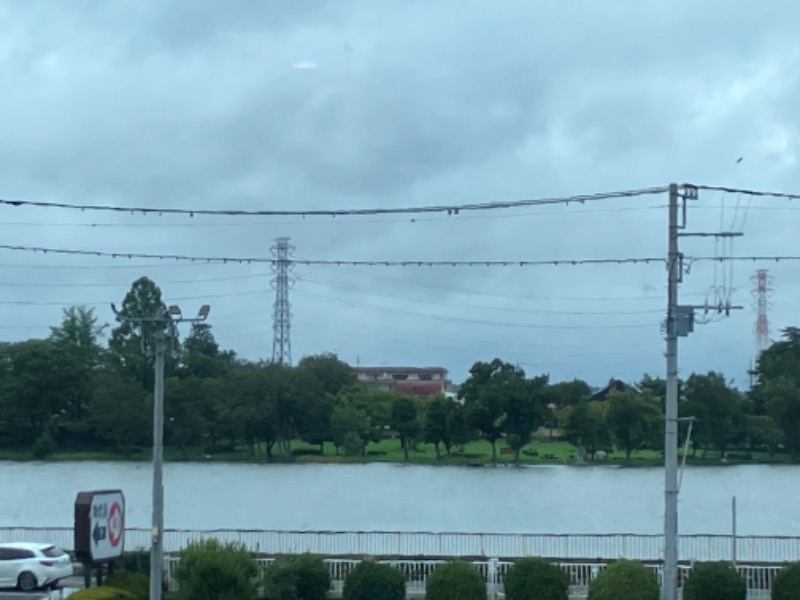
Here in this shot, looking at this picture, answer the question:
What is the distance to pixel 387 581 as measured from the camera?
21.7m

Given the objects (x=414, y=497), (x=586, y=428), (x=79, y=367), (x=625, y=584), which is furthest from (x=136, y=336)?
(x=625, y=584)

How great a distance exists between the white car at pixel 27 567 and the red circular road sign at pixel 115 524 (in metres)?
4.35

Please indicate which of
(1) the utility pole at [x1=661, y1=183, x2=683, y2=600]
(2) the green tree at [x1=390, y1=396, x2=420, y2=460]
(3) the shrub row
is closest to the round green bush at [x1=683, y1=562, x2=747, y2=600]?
(3) the shrub row

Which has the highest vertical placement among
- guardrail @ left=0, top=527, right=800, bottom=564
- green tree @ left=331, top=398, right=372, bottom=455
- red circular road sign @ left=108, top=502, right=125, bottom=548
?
green tree @ left=331, top=398, right=372, bottom=455

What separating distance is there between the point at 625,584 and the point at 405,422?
21042 mm

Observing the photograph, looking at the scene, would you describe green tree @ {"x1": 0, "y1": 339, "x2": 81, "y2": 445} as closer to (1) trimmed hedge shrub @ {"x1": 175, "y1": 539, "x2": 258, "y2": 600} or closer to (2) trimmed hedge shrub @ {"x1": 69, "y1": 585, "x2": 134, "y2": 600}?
(1) trimmed hedge shrub @ {"x1": 175, "y1": 539, "x2": 258, "y2": 600}

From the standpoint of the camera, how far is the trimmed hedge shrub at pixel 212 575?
20.6 m

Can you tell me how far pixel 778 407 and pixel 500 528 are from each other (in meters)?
11.2

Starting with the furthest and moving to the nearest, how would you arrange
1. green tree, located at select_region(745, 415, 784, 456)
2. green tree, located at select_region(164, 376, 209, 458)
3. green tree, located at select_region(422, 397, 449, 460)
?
green tree, located at select_region(422, 397, 449, 460) < green tree, located at select_region(164, 376, 209, 458) < green tree, located at select_region(745, 415, 784, 456)

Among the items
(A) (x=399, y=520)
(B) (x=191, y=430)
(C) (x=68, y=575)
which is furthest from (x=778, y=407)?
(C) (x=68, y=575)

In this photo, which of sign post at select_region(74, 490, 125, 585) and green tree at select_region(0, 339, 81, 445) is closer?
sign post at select_region(74, 490, 125, 585)

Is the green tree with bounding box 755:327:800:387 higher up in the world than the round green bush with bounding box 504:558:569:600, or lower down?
higher up

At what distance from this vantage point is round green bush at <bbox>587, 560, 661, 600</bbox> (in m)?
20.4

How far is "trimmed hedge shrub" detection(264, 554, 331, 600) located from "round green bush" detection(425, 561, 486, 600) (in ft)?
7.54
